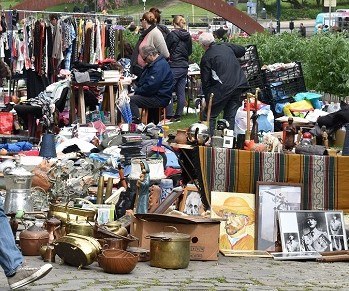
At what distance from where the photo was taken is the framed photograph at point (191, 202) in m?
10.4

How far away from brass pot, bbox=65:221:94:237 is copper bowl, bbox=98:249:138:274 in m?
0.58

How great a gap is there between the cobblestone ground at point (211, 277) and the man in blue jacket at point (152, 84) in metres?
7.09

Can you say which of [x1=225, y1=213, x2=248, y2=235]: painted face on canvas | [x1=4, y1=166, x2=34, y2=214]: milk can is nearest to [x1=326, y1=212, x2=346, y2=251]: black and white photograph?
[x1=225, y1=213, x2=248, y2=235]: painted face on canvas

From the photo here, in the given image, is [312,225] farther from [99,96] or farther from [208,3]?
[208,3]

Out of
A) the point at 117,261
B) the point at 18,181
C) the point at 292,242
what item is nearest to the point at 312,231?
the point at 292,242

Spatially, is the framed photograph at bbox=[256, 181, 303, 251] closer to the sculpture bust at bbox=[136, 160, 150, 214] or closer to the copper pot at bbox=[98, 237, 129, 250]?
the sculpture bust at bbox=[136, 160, 150, 214]

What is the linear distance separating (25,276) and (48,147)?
21.8 feet

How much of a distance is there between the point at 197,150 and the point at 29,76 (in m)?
10.8

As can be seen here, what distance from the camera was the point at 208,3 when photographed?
39375 mm

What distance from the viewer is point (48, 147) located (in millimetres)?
13922

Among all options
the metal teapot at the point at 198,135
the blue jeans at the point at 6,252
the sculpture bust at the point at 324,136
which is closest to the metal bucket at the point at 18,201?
the metal teapot at the point at 198,135

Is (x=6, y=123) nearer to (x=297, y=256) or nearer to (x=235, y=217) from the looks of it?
(x=235, y=217)

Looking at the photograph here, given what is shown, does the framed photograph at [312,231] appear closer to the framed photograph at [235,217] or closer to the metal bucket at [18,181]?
the framed photograph at [235,217]

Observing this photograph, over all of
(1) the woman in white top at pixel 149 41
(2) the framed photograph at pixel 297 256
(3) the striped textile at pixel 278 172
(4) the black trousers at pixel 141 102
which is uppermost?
(1) the woman in white top at pixel 149 41
